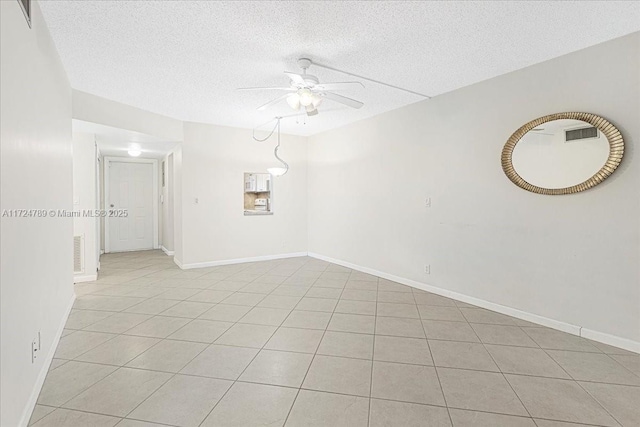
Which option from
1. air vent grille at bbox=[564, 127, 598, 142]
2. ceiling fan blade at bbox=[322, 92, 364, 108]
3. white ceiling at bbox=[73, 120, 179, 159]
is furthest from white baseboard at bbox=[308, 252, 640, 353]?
white ceiling at bbox=[73, 120, 179, 159]

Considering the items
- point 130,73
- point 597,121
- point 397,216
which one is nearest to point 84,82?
point 130,73

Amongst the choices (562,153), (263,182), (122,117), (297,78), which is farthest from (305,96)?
(263,182)

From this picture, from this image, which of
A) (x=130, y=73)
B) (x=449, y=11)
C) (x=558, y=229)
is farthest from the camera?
(x=130, y=73)

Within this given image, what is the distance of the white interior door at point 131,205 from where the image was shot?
7.33m

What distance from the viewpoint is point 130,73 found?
3.37 metres

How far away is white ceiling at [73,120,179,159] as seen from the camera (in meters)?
4.36

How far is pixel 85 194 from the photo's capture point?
4633mm

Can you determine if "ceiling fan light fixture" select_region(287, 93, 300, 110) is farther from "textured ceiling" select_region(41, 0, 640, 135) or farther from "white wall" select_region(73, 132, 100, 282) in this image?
"white wall" select_region(73, 132, 100, 282)

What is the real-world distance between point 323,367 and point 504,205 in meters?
2.55

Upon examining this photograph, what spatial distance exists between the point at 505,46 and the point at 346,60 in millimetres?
1408

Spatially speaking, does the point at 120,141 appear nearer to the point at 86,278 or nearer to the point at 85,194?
the point at 85,194

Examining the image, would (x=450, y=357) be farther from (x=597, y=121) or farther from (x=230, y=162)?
(x=230, y=162)

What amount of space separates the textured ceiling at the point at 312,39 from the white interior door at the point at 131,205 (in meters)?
4.09

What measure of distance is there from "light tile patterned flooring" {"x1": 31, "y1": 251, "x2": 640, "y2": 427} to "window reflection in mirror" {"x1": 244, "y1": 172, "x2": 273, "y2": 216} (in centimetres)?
261
